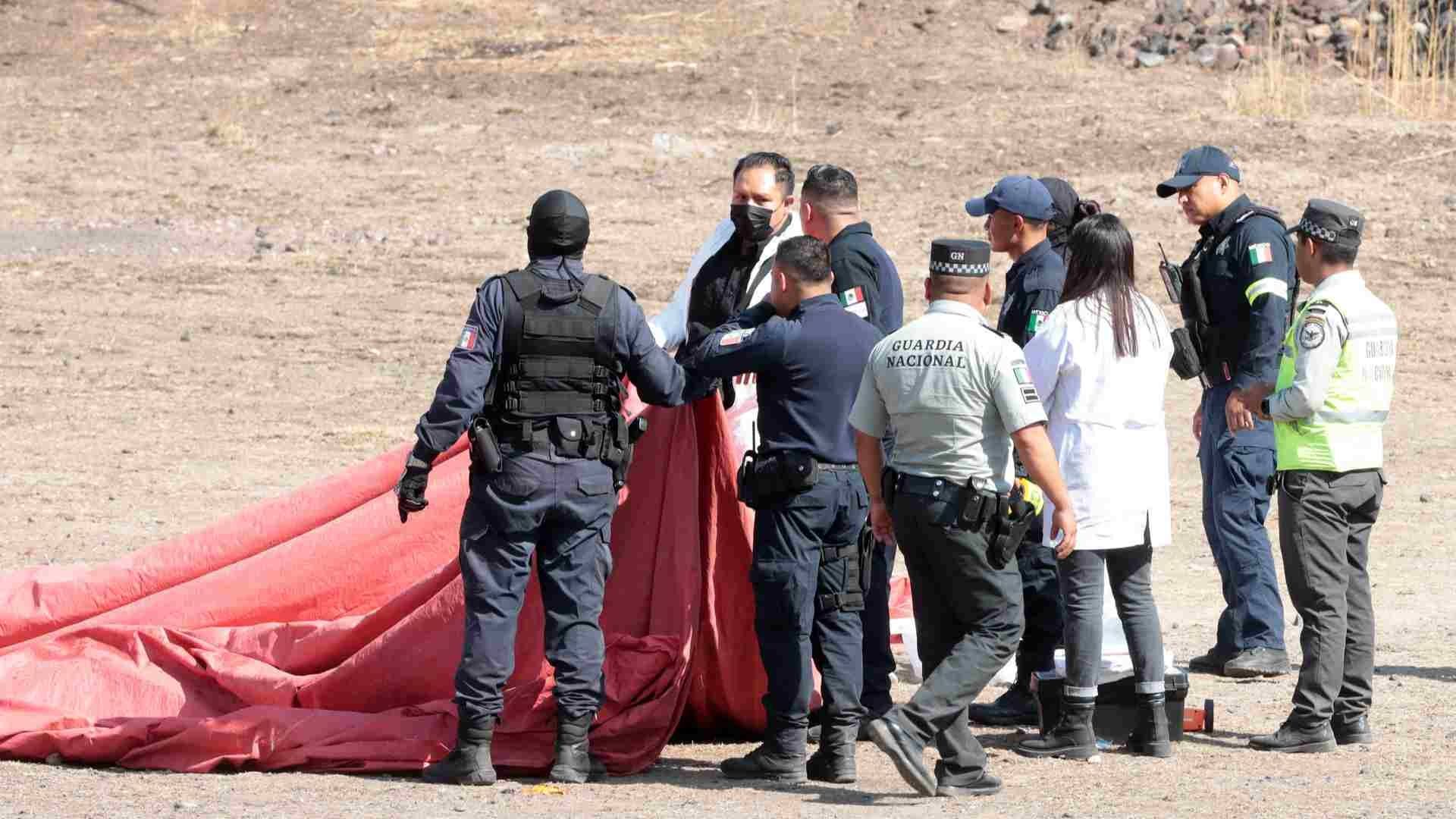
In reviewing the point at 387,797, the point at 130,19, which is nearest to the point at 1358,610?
the point at 387,797

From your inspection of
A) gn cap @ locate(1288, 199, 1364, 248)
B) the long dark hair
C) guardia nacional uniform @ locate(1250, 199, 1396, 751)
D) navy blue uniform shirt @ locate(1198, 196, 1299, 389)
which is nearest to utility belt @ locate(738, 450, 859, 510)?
the long dark hair

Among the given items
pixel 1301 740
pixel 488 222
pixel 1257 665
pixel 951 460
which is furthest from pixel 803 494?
pixel 488 222

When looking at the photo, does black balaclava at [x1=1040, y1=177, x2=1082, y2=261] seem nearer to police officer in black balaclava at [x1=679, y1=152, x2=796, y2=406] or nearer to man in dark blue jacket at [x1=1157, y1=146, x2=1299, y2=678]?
man in dark blue jacket at [x1=1157, y1=146, x2=1299, y2=678]

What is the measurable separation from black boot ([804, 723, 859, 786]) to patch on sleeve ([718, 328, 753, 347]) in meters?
1.23

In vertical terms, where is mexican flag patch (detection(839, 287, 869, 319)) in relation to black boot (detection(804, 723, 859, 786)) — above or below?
above

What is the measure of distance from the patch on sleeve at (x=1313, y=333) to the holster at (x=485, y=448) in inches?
102

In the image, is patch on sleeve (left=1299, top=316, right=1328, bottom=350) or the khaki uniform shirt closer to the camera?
the khaki uniform shirt

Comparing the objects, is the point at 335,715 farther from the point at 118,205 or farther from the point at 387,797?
the point at 118,205

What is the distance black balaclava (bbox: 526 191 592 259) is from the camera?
6547 millimetres

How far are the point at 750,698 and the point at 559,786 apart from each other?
2.91ft

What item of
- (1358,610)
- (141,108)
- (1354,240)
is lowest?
(1358,610)

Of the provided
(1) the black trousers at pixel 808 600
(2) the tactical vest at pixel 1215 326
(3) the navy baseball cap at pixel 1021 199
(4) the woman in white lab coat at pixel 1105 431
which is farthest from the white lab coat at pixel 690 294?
(2) the tactical vest at pixel 1215 326

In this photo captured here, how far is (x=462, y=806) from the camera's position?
6.27 metres

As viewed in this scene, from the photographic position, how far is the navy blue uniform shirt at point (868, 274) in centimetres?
702
